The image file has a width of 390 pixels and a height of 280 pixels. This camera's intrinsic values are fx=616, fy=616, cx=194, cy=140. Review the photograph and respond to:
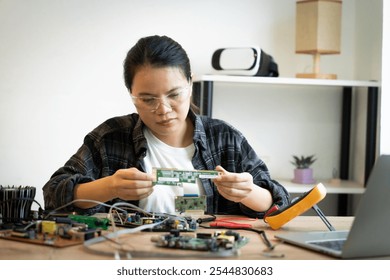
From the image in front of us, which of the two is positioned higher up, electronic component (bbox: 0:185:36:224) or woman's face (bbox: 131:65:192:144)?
woman's face (bbox: 131:65:192:144)

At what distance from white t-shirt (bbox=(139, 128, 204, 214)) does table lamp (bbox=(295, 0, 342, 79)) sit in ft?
4.03

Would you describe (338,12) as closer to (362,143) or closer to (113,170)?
(362,143)

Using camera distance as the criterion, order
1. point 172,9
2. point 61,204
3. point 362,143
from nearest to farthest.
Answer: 1. point 61,204
2. point 172,9
3. point 362,143

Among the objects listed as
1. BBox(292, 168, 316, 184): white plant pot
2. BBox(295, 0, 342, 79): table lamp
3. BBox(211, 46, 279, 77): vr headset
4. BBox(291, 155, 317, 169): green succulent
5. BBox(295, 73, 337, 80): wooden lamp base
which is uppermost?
BBox(295, 0, 342, 79): table lamp

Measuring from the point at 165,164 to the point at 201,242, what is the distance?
642mm

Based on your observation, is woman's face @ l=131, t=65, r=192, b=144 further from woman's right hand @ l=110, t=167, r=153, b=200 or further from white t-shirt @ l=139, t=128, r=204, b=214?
woman's right hand @ l=110, t=167, r=153, b=200

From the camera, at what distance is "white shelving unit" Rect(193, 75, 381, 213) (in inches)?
105

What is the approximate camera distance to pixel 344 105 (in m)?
2.94

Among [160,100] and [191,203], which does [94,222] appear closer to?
[191,203]

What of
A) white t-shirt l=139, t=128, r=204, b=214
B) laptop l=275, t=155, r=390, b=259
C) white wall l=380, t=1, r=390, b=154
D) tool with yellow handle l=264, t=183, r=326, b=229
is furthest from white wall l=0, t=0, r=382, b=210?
laptop l=275, t=155, r=390, b=259
